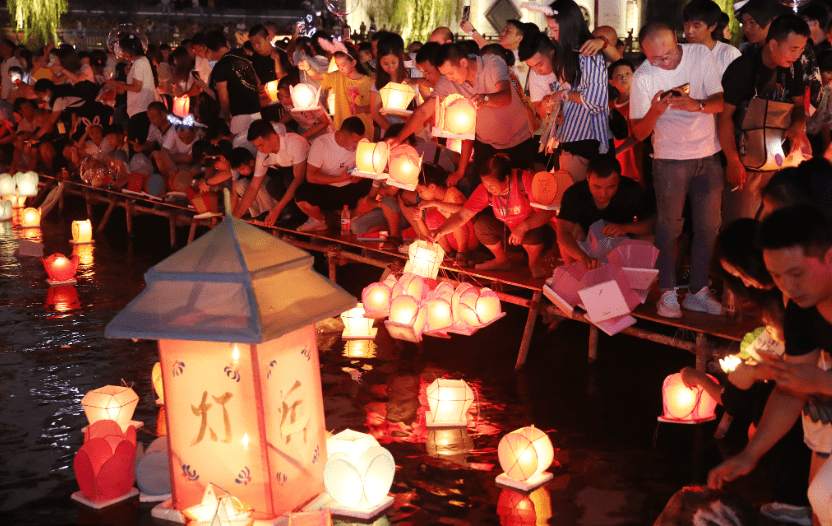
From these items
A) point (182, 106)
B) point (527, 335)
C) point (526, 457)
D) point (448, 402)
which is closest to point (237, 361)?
point (526, 457)

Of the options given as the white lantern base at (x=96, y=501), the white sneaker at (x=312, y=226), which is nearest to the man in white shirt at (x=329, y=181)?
the white sneaker at (x=312, y=226)

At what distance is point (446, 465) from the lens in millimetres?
4559

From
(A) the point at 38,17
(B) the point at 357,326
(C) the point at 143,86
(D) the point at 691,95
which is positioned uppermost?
(A) the point at 38,17

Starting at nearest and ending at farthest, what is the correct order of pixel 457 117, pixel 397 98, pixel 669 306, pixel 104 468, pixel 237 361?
pixel 237 361, pixel 104 468, pixel 669 306, pixel 457 117, pixel 397 98

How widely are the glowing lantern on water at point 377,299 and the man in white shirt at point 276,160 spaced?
2541 millimetres

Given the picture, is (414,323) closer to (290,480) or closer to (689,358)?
(689,358)

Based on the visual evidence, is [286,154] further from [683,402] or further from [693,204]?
[683,402]

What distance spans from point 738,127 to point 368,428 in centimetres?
276

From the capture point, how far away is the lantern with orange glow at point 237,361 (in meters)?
3.65

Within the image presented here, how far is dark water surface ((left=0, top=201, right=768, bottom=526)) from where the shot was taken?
4.13 meters

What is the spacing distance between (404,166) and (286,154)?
7.92 feet

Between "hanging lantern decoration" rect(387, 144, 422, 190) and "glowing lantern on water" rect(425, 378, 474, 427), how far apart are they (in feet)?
7.47

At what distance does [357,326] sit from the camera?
22.6ft

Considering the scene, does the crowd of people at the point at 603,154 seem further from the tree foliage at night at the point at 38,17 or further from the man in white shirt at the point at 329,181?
the tree foliage at night at the point at 38,17
